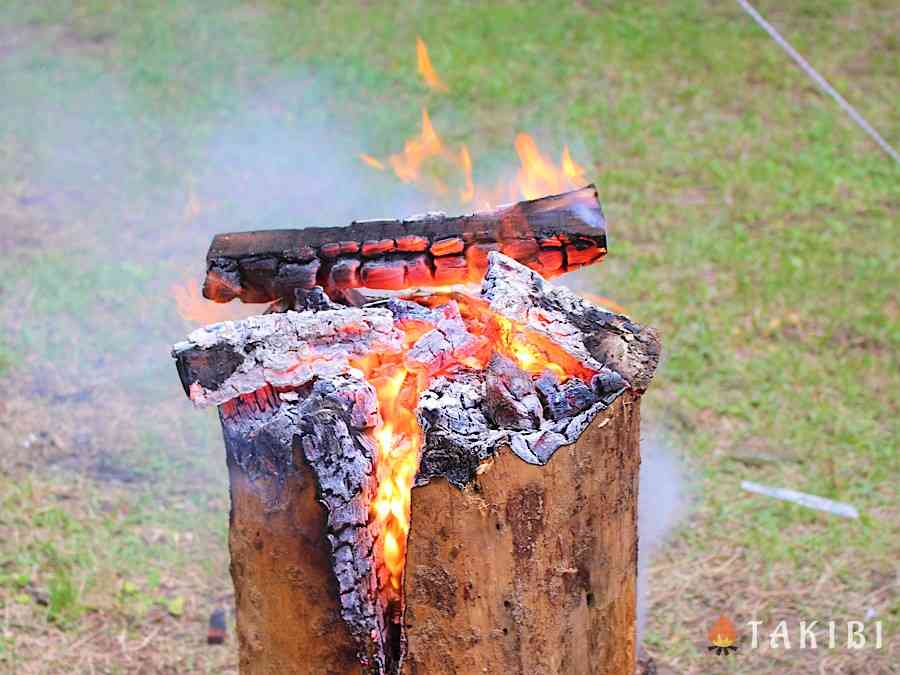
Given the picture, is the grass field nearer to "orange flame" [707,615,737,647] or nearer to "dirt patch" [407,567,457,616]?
"orange flame" [707,615,737,647]

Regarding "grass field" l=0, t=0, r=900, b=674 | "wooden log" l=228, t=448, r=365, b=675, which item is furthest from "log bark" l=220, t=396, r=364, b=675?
"grass field" l=0, t=0, r=900, b=674

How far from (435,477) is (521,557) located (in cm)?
23

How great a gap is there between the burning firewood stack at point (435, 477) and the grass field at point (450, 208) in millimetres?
1328

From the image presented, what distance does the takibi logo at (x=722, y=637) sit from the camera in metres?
3.33

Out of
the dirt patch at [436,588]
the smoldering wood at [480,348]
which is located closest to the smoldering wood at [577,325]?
the smoldering wood at [480,348]

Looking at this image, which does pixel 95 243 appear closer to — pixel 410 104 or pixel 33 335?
pixel 33 335

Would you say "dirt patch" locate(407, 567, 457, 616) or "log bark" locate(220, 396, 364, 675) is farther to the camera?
"log bark" locate(220, 396, 364, 675)

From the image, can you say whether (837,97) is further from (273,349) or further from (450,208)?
(273,349)

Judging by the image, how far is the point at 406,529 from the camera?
2.20 metres

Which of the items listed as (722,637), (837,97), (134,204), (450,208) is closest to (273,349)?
(722,637)

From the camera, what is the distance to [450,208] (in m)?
5.12

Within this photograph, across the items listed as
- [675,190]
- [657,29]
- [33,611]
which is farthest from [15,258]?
[657,29]

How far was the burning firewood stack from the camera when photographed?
6.36 ft

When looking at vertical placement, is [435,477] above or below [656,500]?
above
